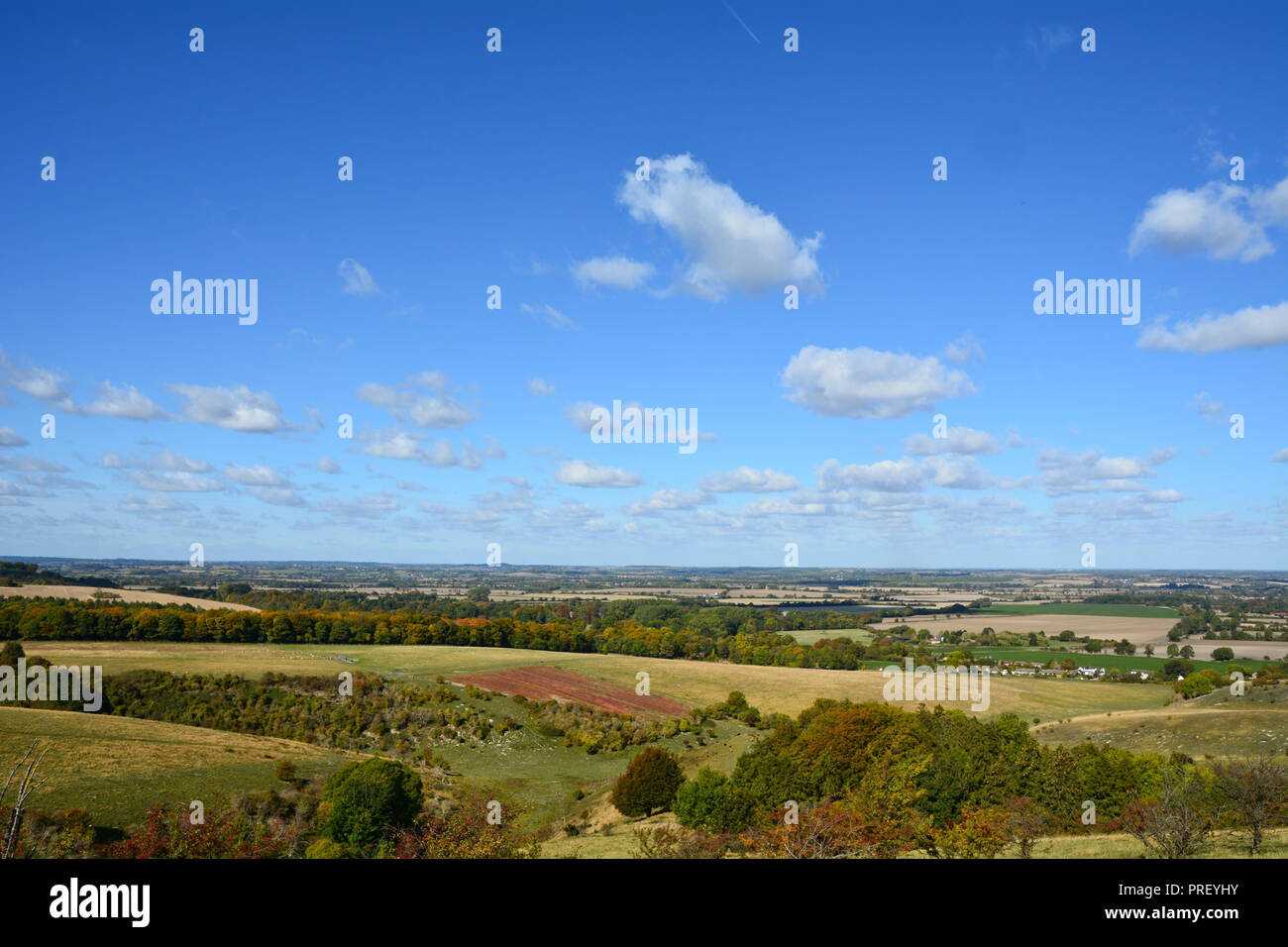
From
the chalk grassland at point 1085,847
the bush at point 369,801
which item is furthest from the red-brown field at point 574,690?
the chalk grassland at point 1085,847

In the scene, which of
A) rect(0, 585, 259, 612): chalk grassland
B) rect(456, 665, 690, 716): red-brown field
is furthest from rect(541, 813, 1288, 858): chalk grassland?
rect(0, 585, 259, 612): chalk grassland

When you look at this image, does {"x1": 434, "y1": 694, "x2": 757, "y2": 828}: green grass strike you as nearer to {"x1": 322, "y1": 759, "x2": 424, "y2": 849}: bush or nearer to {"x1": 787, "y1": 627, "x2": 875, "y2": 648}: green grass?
{"x1": 322, "y1": 759, "x2": 424, "y2": 849}: bush

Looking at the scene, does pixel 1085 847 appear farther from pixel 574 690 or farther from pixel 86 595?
pixel 86 595

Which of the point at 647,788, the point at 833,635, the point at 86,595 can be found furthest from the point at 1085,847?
the point at 86,595

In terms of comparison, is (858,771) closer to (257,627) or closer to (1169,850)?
(1169,850)

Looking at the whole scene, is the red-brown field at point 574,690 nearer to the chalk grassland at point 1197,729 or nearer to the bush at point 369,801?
the bush at point 369,801
